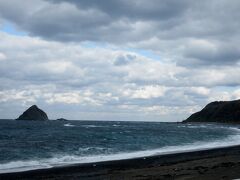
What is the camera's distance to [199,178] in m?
18.1

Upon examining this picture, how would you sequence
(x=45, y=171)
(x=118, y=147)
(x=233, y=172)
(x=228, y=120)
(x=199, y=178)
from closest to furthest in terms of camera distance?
1. (x=199, y=178)
2. (x=233, y=172)
3. (x=45, y=171)
4. (x=118, y=147)
5. (x=228, y=120)

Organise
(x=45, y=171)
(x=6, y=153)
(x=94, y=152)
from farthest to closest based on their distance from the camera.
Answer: (x=94, y=152), (x=6, y=153), (x=45, y=171)

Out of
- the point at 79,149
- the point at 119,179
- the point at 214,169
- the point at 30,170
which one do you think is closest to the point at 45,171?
the point at 30,170

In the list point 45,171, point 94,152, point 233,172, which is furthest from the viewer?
point 94,152

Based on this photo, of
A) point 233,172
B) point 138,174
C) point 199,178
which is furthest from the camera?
point 138,174

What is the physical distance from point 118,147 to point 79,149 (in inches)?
195

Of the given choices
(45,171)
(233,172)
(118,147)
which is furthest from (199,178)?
(118,147)

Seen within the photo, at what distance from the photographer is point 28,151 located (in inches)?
1334

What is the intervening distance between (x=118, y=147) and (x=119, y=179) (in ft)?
71.6

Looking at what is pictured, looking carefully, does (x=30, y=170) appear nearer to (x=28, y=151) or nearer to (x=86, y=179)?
(x=86, y=179)

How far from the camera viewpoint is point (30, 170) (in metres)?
23.8

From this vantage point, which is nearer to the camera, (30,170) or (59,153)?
(30,170)

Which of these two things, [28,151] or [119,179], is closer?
[119,179]

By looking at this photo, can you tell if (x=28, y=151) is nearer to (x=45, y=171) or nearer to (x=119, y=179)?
(x=45, y=171)
